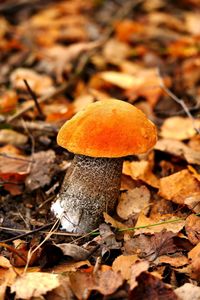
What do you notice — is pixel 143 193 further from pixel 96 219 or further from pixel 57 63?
pixel 57 63

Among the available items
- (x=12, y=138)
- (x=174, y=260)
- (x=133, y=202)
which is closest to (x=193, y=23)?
(x=12, y=138)

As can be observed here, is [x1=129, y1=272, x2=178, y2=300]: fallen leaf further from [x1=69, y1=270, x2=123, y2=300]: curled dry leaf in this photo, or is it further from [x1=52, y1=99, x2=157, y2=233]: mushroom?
[x1=52, y1=99, x2=157, y2=233]: mushroom

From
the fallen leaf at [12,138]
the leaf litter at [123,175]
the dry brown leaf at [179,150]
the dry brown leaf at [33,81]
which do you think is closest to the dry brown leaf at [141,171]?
the leaf litter at [123,175]

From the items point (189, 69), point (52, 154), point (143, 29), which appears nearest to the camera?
point (52, 154)

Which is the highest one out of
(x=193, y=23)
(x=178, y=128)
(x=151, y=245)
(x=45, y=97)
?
(x=151, y=245)

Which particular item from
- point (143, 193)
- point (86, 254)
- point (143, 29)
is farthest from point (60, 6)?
point (86, 254)

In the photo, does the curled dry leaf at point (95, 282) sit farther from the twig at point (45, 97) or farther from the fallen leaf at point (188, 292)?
the twig at point (45, 97)

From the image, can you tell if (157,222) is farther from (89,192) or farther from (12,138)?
(12,138)

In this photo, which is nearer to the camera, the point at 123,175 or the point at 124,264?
the point at 124,264
